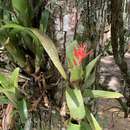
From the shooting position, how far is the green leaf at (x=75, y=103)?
0.71m

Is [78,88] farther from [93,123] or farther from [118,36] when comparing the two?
[118,36]

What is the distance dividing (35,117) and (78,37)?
23cm

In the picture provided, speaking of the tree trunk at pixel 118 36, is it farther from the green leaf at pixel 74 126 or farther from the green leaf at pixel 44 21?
the green leaf at pixel 74 126

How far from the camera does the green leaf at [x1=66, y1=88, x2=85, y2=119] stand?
708mm

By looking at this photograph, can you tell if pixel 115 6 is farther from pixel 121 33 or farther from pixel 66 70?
pixel 66 70

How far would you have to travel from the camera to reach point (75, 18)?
2.67 feet

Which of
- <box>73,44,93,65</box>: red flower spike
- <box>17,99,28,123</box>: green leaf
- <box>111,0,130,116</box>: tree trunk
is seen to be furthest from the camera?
<box>111,0,130,116</box>: tree trunk

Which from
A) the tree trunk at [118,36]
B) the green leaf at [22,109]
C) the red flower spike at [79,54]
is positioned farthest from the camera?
the tree trunk at [118,36]

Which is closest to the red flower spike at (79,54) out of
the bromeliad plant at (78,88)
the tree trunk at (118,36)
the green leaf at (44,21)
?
the bromeliad plant at (78,88)

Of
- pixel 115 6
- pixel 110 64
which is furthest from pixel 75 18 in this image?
pixel 110 64

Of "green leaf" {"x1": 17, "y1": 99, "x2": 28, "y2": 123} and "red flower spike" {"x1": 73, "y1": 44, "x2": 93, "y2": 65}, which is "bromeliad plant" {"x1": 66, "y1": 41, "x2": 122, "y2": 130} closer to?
"red flower spike" {"x1": 73, "y1": 44, "x2": 93, "y2": 65}

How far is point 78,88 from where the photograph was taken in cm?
74

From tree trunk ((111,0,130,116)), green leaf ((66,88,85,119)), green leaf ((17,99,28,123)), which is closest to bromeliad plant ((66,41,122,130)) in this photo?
green leaf ((66,88,85,119))

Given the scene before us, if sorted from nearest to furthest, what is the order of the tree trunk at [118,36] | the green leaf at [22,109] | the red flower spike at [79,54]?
the red flower spike at [79,54], the green leaf at [22,109], the tree trunk at [118,36]
